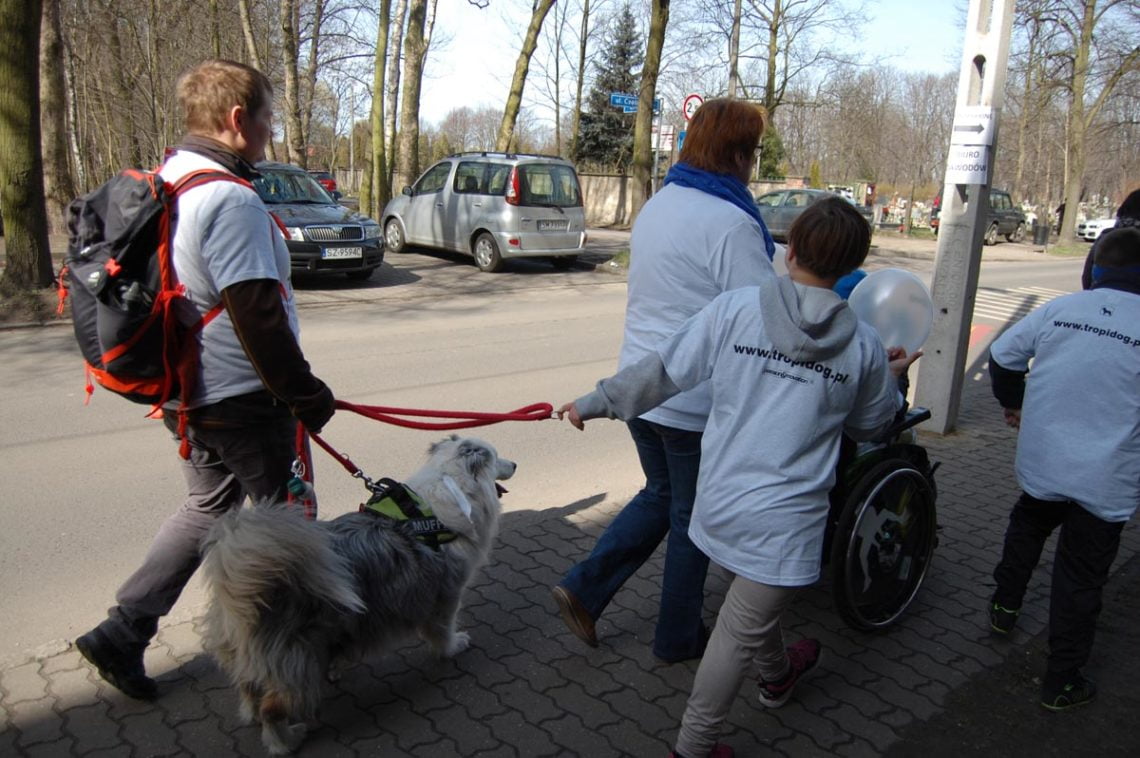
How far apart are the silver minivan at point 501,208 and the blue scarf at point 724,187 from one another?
12267 millimetres

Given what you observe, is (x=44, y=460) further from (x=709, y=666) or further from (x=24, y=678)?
(x=709, y=666)

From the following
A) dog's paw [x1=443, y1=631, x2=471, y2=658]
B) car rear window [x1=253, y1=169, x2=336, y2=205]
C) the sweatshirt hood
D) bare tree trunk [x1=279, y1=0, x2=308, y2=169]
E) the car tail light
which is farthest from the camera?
bare tree trunk [x1=279, y1=0, x2=308, y2=169]

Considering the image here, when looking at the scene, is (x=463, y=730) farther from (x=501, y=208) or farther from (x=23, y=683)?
(x=501, y=208)

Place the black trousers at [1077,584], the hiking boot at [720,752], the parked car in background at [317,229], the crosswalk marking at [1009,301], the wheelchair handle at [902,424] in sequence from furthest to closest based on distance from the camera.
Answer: the crosswalk marking at [1009,301], the parked car in background at [317,229], the wheelchair handle at [902,424], the black trousers at [1077,584], the hiking boot at [720,752]

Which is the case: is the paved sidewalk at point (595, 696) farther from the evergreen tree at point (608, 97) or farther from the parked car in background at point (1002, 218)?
the evergreen tree at point (608, 97)

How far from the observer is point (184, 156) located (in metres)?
2.55

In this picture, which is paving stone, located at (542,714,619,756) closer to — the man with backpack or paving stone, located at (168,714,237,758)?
paving stone, located at (168,714,237,758)

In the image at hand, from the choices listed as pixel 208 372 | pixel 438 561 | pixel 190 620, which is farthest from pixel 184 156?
pixel 190 620

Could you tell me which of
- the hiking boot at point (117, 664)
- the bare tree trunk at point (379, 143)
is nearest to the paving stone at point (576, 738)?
the hiking boot at point (117, 664)

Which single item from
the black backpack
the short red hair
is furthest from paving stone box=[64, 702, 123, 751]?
the short red hair

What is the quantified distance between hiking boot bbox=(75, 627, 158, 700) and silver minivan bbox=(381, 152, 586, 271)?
41.3 feet

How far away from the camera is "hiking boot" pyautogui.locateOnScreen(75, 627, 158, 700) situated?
2.84 metres

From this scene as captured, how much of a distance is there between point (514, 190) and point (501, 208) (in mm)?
430

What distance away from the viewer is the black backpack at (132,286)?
241 centimetres
